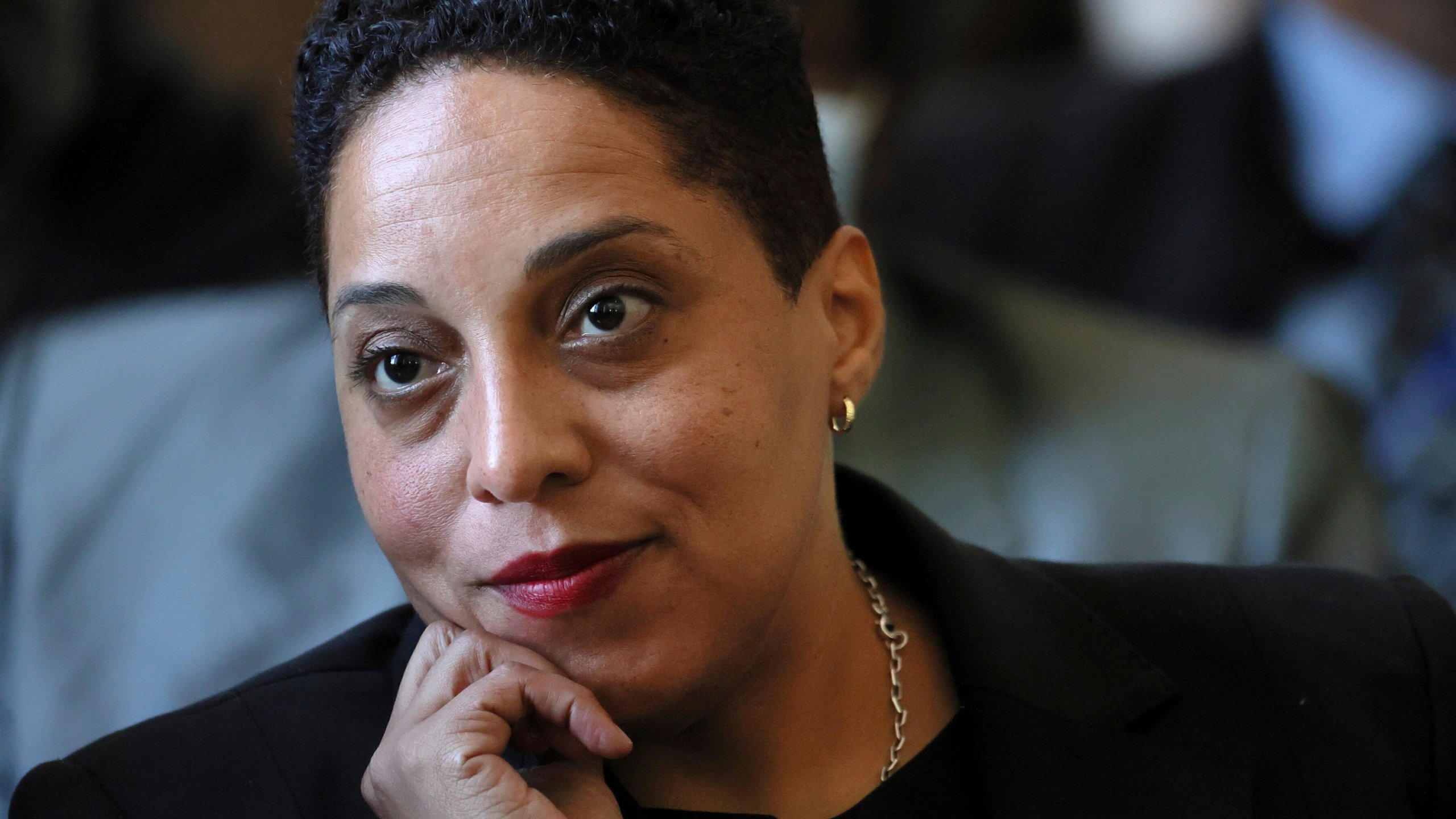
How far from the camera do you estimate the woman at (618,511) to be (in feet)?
4.71

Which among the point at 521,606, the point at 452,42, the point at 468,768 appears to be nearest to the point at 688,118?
the point at 452,42

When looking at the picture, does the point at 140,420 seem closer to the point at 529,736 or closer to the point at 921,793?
the point at 529,736

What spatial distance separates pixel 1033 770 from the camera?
5.58 feet

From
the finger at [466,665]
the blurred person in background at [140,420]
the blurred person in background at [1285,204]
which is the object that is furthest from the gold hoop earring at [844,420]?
the blurred person in background at [1285,204]

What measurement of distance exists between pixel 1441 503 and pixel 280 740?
2586mm

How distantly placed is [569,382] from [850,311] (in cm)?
39

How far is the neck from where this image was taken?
1.66 meters

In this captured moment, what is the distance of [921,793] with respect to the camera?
1698 mm

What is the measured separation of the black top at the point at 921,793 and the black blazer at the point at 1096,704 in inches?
0.9

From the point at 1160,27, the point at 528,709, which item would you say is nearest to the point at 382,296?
the point at 528,709

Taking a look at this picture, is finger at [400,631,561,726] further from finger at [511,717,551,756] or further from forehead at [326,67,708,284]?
forehead at [326,67,708,284]

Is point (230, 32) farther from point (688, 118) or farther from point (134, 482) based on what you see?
point (688, 118)

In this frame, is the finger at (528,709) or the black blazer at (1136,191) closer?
the finger at (528,709)

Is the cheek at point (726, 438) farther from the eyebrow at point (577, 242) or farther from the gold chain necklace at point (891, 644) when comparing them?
the gold chain necklace at point (891, 644)
